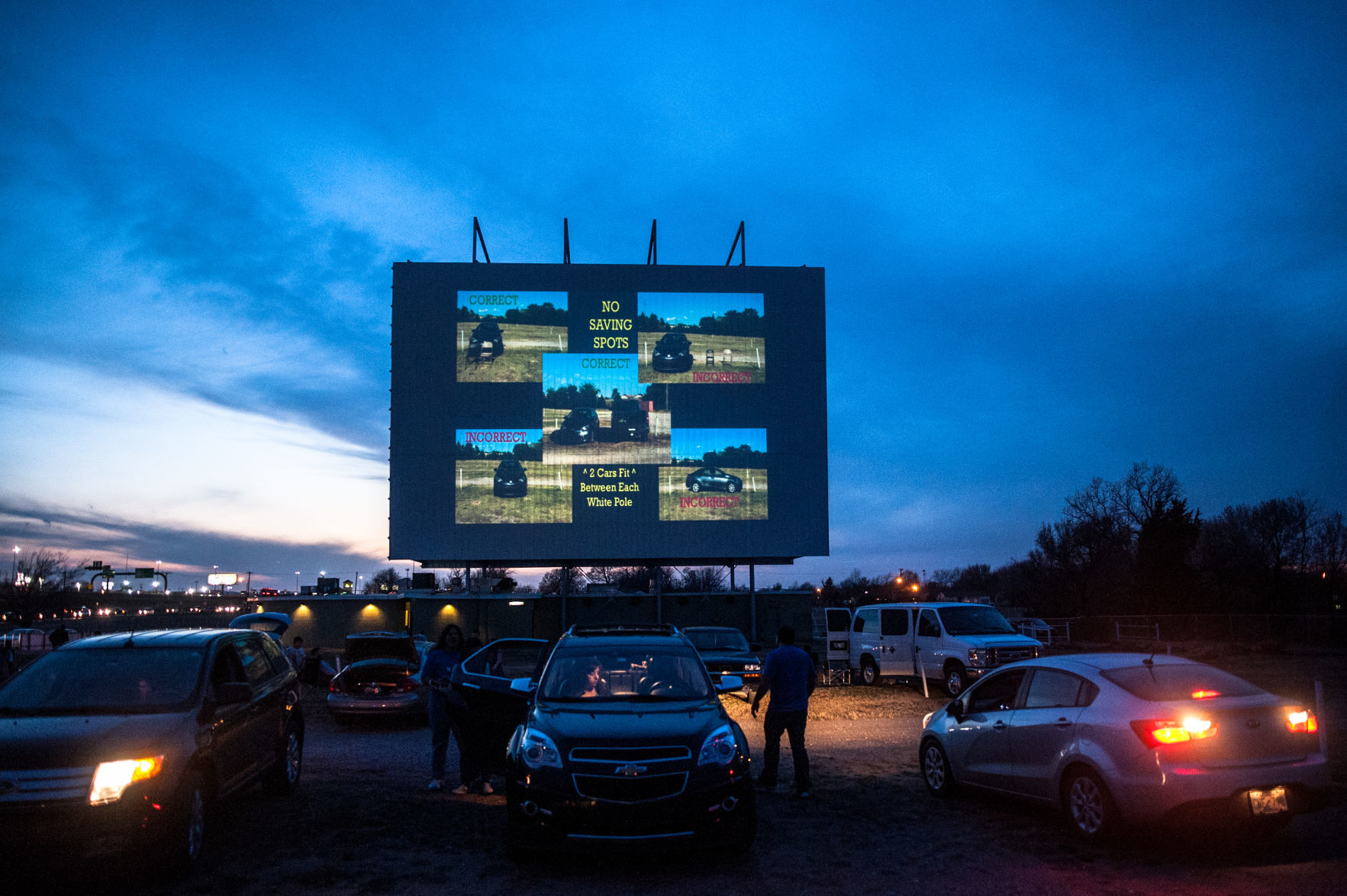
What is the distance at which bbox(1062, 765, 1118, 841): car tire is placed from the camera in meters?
6.49

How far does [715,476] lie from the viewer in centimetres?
3180

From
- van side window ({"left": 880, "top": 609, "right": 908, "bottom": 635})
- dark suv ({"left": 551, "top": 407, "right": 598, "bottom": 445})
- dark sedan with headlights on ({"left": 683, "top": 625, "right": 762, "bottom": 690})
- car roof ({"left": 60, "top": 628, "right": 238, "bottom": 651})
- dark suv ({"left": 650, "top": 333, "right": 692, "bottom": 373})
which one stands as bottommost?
dark sedan with headlights on ({"left": 683, "top": 625, "right": 762, "bottom": 690})

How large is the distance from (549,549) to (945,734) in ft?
78.1

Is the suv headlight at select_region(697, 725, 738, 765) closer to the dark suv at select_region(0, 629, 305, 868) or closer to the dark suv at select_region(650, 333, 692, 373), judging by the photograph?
the dark suv at select_region(0, 629, 305, 868)

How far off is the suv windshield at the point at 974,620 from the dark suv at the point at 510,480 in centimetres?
1680

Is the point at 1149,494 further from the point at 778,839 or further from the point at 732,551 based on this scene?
the point at 778,839

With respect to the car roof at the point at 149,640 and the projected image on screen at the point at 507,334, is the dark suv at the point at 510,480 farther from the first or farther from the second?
the car roof at the point at 149,640

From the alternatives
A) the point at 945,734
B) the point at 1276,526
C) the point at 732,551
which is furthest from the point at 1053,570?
the point at 945,734

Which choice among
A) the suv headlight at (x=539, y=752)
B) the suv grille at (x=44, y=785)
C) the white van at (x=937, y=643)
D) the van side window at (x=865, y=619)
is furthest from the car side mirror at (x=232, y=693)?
the van side window at (x=865, y=619)

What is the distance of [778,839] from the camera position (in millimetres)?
7129

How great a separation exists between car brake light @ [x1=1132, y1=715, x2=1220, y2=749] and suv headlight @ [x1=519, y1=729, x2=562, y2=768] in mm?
4140

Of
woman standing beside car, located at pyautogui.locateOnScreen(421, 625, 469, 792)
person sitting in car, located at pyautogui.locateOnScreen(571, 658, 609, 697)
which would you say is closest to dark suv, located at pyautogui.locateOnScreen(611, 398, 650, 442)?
woman standing beside car, located at pyautogui.locateOnScreen(421, 625, 469, 792)

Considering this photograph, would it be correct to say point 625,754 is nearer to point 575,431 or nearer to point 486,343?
point 575,431

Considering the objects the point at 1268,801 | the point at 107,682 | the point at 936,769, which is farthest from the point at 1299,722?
the point at 107,682
